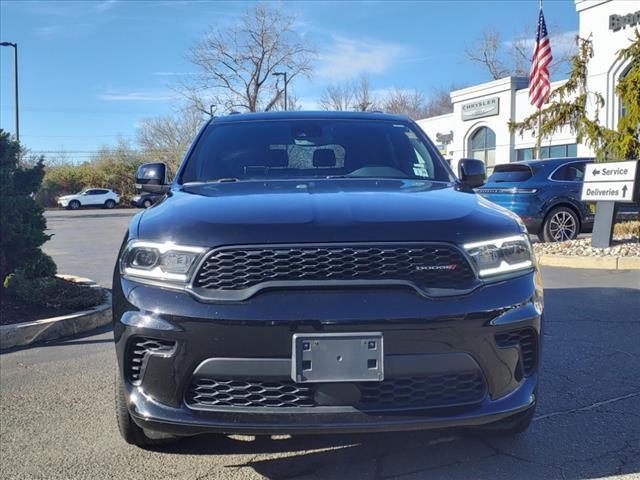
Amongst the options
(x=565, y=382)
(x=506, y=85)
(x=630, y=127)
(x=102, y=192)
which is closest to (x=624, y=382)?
(x=565, y=382)

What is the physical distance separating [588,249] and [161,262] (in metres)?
9.17

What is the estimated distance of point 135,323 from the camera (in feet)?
8.10

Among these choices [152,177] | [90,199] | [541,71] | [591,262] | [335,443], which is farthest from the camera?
[90,199]

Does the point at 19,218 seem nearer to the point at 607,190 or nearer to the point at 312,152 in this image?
the point at 312,152

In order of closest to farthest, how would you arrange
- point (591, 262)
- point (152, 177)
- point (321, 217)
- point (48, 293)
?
point (321, 217), point (152, 177), point (48, 293), point (591, 262)

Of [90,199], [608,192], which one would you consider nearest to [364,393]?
[608,192]

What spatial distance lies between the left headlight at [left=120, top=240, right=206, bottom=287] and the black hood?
4 centimetres

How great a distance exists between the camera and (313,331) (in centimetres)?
234

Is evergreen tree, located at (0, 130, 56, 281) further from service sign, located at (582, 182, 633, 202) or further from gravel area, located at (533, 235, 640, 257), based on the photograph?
service sign, located at (582, 182, 633, 202)

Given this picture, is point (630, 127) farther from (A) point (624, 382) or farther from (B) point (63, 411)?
(B) point (63, 411)

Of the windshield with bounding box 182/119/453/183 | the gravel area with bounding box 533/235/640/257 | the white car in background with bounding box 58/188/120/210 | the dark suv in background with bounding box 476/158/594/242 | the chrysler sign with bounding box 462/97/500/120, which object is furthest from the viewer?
the white car in background with bounding box 58/188/120/210

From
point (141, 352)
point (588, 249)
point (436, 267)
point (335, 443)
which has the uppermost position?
point (436, 267)

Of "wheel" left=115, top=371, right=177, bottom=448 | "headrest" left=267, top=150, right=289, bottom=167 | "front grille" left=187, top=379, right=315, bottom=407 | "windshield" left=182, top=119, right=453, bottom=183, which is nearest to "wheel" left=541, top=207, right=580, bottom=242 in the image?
"windshield" left=182, top=119, right=453, bottom=183

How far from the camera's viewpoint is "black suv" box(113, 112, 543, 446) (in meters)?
2.35
